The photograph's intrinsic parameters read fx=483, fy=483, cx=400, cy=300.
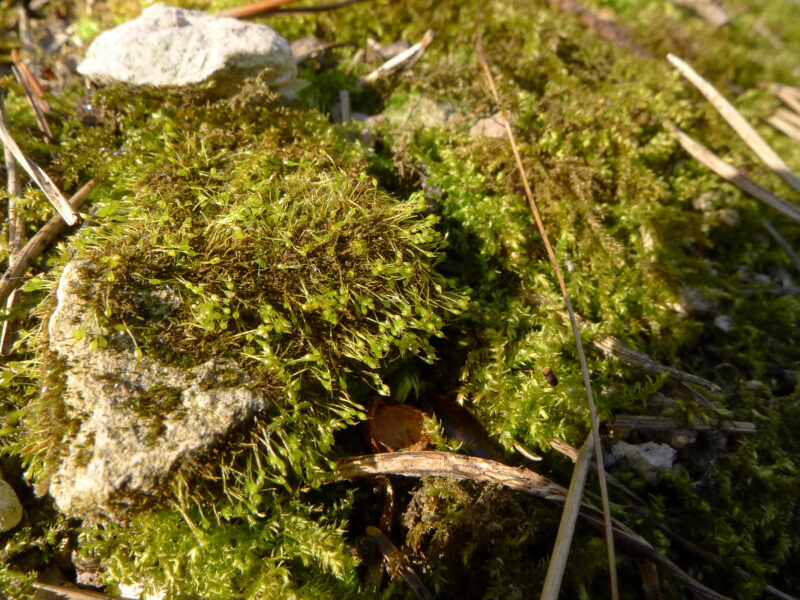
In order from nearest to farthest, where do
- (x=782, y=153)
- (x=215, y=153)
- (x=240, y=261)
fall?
(x=240, y=261) → (x=215, y=153) → (x=782, y=153)

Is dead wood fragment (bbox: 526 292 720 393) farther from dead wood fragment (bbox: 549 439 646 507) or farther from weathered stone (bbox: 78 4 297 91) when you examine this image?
weathered stone (bbox: 78 4 297 91)

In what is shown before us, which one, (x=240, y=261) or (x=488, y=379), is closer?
(x=240, y=261)

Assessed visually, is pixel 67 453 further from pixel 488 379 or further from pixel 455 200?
pixel 455 200

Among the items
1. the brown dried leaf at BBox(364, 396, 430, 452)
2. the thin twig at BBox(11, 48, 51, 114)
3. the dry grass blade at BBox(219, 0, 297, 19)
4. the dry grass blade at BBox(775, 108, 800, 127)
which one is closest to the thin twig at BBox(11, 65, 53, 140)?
the thin twig at BBox(11, 48, 51, 114)

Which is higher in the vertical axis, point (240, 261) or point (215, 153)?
point (215, 153)

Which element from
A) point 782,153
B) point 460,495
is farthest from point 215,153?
point 782,153

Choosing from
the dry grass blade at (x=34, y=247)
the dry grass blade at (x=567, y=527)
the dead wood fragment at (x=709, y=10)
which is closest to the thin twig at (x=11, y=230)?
the dry grass blade at (x=34, y=247)

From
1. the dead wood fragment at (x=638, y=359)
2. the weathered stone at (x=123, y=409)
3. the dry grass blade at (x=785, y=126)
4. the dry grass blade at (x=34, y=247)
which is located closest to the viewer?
the weathered stone at (x=123, y=409)

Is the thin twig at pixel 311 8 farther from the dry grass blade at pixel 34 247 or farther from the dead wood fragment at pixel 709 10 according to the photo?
the dead wood fragment at pixel 709 10
